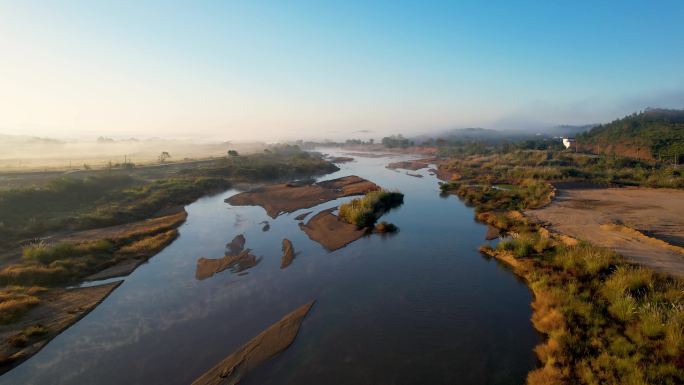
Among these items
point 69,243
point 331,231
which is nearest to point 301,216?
point 331,231

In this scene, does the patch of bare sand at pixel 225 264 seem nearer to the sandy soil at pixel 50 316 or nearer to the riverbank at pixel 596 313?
the sandy soil at pixel 50 316

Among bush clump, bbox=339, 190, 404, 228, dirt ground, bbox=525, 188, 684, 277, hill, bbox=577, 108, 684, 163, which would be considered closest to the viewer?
dirt ground, bbox=525, 188, 684, 277

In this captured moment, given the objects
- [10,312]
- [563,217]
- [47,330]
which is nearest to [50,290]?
[10,312]

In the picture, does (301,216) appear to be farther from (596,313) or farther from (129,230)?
(596,313)

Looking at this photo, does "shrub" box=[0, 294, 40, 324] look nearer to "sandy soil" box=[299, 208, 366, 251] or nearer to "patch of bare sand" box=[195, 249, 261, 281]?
"patch of bare sand" box=[195, 249, 261, 281]

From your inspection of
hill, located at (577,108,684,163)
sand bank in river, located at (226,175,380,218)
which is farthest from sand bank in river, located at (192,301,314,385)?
hill, located at (577,108,684,163)

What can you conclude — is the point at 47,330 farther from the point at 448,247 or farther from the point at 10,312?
the point at 448,247

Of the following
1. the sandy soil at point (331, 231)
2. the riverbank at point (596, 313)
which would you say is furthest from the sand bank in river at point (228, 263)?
the riverbank at point (596, 313)
